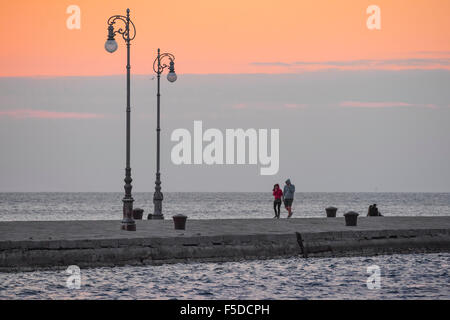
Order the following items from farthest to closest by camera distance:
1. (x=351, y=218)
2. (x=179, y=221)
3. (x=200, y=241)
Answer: (x=351, y=218)
(x=179, y=221)
(x=200, y=241)

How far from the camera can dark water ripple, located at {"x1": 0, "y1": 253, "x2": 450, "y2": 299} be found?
83.0 feet

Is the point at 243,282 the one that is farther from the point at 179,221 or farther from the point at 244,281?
the point at 179,221

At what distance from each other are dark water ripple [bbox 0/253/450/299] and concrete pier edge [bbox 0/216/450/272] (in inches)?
16.5

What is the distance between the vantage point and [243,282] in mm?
27812

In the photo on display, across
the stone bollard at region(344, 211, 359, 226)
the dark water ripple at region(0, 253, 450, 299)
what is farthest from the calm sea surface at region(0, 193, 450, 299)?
the stone bollard at region(344, 211, 359, 226)

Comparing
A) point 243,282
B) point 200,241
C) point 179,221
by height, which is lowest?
point 243,282

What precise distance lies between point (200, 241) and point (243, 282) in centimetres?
474

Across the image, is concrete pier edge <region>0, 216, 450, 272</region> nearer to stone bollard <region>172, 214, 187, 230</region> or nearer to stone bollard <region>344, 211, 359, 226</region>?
stone bollard <region>172, 214, 187, 230</region>

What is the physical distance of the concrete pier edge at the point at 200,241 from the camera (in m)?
29.1

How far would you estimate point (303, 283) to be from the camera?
1097 inches

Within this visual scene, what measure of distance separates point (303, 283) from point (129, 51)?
11.2 metres

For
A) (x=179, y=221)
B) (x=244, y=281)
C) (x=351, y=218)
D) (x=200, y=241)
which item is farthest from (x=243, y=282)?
(x=351, y=218)
